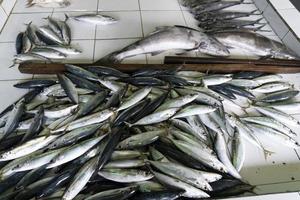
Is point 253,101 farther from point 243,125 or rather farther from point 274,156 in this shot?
point 274,156

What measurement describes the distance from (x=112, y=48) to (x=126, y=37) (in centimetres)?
21

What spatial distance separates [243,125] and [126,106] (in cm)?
84

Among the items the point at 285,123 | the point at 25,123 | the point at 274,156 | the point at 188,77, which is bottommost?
the point at 274,156

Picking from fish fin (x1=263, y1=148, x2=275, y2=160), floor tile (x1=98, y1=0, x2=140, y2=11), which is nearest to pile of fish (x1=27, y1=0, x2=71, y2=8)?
floor tile (x1=98, y1=0, x2=140, y2=11)

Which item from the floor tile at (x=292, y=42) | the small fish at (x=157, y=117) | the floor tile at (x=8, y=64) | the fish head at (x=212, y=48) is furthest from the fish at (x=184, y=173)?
the floor tile at (x=292, y=42)

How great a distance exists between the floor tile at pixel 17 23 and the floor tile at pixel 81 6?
→ 20cm

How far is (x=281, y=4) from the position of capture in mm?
2992

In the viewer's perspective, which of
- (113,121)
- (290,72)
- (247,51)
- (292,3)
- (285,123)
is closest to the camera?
(113,121)

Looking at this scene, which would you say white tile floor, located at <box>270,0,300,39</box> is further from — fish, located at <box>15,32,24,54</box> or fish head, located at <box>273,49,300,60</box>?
fish, located at <box>15,32,24,54</box>

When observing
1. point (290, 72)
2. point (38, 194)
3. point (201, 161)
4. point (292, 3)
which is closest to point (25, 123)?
point (38, 194)

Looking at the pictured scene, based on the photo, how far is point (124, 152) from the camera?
164 cm

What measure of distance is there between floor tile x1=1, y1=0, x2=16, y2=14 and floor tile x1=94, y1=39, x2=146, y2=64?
1.04 metres

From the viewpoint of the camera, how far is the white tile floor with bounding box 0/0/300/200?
1.82 metres

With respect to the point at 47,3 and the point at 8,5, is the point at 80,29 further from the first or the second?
the point at 8,5
